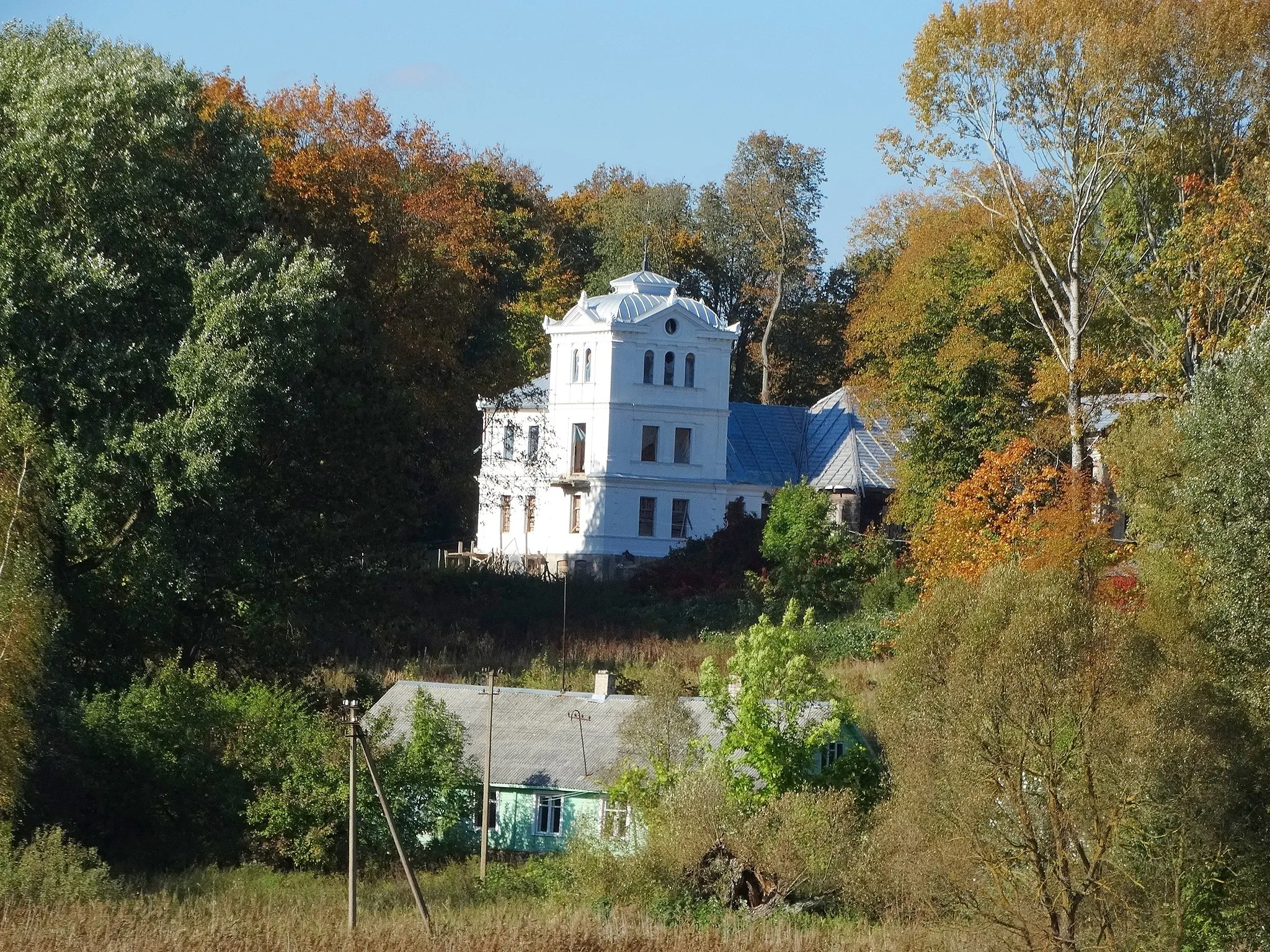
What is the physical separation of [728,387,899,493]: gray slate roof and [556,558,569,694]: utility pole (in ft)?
27.2

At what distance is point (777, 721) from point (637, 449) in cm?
2625

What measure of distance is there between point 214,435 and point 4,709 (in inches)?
268

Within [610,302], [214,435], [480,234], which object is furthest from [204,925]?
[610,302]

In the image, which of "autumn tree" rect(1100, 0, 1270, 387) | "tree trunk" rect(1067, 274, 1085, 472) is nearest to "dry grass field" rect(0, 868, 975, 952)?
"autumn tree" rect(1100, 0, 1270, 387)

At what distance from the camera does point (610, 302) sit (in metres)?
55.8

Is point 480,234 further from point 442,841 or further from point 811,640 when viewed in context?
point 442,841

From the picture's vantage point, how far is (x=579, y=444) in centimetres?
5572

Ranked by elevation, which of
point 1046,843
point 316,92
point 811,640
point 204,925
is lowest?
point 204,925

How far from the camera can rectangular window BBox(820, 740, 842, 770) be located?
30625 mm

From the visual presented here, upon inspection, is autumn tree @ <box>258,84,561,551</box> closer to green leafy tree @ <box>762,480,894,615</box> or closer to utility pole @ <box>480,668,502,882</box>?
utility pole @ <box>480,668,502,882</box>

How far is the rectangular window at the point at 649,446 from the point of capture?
5556 cm

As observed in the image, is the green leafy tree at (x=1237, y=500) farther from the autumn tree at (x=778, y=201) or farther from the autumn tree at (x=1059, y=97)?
the autumn tree at (x=778, y=201)

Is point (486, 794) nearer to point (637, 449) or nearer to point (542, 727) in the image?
point (542, 727)

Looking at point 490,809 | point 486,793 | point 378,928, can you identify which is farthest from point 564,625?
point 378,928
